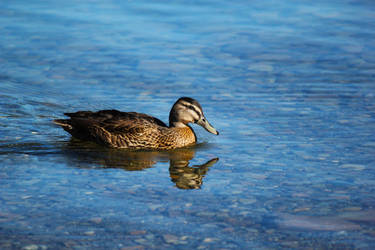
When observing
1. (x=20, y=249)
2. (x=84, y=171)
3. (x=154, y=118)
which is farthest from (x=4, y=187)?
(x=154, y=118)

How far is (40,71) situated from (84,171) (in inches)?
235

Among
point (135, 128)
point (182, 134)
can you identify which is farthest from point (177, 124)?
point (135, 128)

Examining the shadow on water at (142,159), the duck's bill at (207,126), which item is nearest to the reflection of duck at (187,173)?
the shadow on water at (142,159)

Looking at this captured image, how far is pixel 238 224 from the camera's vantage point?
26.5ft

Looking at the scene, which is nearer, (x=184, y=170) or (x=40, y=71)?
(x=184, y=170)

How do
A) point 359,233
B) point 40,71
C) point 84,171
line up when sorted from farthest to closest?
point 40,71 < point 84,171 < point 359,233

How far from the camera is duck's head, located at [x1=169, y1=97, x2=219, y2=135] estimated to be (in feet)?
38.8

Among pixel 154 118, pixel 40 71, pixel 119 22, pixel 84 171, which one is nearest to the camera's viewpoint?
pixel 84 171

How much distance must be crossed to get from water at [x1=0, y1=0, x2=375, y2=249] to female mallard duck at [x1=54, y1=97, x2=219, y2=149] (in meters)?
0.28

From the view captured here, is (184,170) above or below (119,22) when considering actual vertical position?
below

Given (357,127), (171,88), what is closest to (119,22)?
(171,88)

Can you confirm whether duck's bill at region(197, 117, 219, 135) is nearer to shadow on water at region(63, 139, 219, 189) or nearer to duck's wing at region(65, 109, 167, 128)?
shadow on water at region(63, 139, 219, 189)

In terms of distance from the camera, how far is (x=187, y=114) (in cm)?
1204

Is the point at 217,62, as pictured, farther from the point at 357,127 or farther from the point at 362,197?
the point at 362,197
